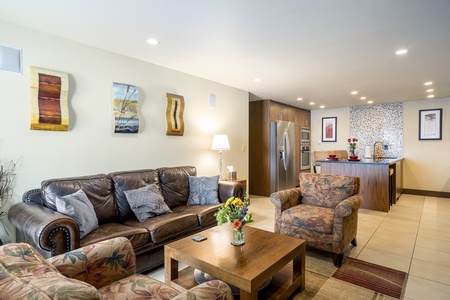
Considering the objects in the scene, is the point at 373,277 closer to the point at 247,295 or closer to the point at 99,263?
the point at 247,295

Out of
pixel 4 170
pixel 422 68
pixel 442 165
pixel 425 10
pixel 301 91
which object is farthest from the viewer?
pixel 442 165

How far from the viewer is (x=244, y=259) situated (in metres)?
1.76

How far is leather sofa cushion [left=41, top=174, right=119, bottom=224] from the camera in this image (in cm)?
239

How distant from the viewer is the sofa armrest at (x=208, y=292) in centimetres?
108

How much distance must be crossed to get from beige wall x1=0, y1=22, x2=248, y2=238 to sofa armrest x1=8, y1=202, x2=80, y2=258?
67 centimetres

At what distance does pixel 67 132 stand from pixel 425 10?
3674 mm

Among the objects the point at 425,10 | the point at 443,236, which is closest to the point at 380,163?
the point at 443,236

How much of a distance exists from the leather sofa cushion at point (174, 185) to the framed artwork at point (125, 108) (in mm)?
714

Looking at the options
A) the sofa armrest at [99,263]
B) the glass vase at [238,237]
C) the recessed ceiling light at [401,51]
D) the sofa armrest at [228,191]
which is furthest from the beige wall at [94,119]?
the recessed ceiling light at [401,51]

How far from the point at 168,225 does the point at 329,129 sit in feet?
21.3

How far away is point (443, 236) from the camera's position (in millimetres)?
3326

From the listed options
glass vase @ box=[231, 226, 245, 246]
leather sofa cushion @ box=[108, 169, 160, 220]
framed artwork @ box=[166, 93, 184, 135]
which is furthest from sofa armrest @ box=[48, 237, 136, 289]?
framed artwork @ box=[166, 93, 184, 135]

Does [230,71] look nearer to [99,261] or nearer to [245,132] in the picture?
[245,132]

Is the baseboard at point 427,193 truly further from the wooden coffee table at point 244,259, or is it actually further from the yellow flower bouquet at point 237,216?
the yellow flower bouquet at point 237,216
